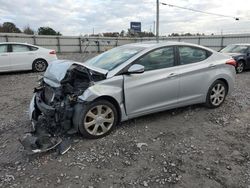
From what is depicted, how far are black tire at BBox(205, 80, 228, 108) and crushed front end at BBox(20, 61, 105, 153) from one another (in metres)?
2.57

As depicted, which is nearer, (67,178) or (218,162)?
(67,178)

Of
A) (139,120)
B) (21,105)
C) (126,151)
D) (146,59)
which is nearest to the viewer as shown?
(126,151)

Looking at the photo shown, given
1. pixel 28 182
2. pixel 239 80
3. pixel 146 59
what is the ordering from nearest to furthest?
1. pixel 28 182
2. pixel 146 59
3. pixel 239 80

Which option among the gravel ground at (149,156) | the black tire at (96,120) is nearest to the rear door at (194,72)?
the gravel ground at (149,156)

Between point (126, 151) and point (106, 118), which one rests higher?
point (106, 118)

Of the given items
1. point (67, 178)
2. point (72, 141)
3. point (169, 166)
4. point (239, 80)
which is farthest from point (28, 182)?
point (239, 80)

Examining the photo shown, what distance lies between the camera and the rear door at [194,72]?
505 cm

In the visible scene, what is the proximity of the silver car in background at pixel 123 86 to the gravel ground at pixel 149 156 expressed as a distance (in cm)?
32

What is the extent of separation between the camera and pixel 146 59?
15.2 ft

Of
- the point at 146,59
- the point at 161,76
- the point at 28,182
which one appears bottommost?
the point at 28,182

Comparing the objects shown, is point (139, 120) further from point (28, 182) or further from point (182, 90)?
point (28, 182)

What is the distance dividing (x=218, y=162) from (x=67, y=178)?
204 centimetres

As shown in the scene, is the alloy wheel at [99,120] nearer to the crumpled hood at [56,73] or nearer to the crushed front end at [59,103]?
the crushed front end at [59,103]

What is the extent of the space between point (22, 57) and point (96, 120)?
8202mm
